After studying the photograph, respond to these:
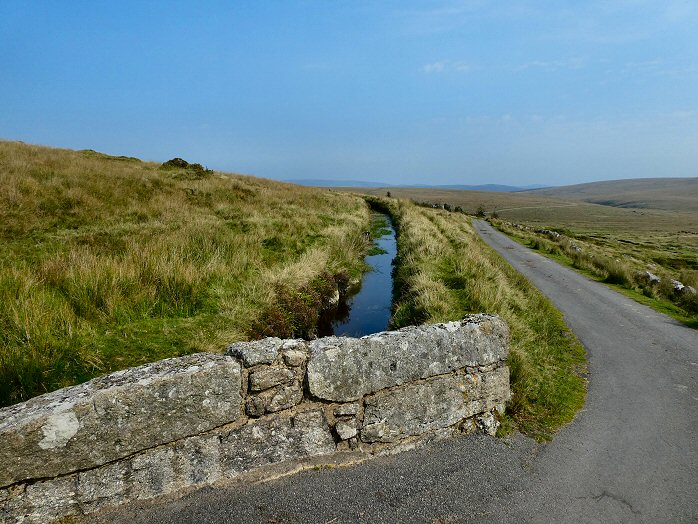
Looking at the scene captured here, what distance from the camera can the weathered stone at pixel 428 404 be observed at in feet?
16.8

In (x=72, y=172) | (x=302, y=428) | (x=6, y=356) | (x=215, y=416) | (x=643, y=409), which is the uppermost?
(x=72, y=172)

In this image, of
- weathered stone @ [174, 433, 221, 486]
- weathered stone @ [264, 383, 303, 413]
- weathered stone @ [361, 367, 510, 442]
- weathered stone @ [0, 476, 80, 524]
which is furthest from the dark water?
weathered stone @ [0, 476, 80, 524]

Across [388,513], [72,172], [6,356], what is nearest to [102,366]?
[6,356]

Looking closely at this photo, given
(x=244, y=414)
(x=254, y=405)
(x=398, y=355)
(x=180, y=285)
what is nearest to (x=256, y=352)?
(x=254, y=405)

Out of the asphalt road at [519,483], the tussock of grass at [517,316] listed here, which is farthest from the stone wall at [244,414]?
the tussock of grass at [517,316]

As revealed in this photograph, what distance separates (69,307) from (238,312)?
3.00 metres

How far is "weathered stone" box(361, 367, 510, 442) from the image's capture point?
5.13m

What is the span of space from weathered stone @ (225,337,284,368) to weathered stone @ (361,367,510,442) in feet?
4.78

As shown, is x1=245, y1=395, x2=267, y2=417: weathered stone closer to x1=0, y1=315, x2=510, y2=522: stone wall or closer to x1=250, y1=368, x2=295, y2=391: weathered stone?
x1=0, y1=315, x2=510, y2=522: stone wall

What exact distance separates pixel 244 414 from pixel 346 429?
1.36 m

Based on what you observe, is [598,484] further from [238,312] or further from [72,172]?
[72,172]

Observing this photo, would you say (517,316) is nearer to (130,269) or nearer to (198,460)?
(198,460)

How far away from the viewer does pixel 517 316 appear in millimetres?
10922

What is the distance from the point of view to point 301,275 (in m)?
11.4
